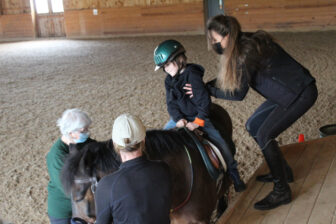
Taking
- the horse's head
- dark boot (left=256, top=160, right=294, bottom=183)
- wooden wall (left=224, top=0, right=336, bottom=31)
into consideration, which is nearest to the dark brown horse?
the horse's head

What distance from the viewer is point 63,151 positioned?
2455 mm

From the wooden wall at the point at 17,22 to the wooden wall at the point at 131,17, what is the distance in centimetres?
→ 245

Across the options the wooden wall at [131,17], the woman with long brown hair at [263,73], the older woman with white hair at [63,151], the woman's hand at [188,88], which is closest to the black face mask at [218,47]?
the woman with long brown hair at [263,73]

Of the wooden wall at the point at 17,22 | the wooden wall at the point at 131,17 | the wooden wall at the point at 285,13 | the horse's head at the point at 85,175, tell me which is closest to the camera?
the horse's head at the point at 85,175

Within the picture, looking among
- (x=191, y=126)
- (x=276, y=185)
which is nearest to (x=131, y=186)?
(x=191, y=126)

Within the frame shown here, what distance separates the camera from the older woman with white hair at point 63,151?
2.38 metres

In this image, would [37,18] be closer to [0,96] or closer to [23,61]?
[23,61]

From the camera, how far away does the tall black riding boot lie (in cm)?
289

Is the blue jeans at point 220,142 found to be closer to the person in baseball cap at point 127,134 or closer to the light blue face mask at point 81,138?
the light blue face mask at point 81,138

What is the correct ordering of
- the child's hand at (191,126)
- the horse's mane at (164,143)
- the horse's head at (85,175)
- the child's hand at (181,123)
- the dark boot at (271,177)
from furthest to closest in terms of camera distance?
the dark boot at (271,177)
the child's hand at (181,123)
the child's hand at (191,126)
the horse's mane at (164,143)
the horse's head at (85,175)

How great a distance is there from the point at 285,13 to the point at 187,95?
12.2 m

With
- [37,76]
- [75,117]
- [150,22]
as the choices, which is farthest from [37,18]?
[75,117]

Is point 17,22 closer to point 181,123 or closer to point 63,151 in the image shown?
point 181,123

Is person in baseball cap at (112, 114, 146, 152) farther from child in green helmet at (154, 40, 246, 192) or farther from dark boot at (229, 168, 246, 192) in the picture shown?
dark boot at (229, 168, 246, 192)
